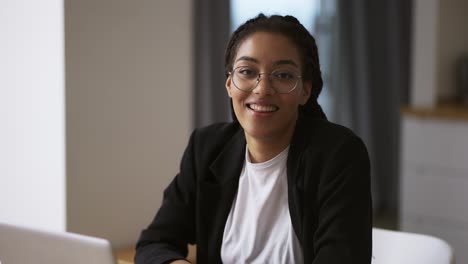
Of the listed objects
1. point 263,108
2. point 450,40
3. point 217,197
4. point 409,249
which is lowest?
point 409,249

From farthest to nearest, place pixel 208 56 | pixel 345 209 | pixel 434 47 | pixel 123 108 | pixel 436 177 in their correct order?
pixel 434 47
pixel 436 177
pixel 208 56
pixel 123 108
pixel 345 209

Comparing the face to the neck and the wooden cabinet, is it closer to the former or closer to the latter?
the neck

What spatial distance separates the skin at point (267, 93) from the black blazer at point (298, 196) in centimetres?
7

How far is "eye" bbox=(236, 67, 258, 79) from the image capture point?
1.70 m

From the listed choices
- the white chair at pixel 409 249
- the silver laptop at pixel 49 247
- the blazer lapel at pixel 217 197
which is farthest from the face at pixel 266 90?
the silver laptop at pixel 49 247

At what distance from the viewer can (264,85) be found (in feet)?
5.49

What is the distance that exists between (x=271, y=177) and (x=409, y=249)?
379 millimetres

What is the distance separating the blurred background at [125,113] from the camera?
301 cm

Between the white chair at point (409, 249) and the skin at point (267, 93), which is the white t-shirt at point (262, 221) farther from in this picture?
the white chair at point (409, 249)

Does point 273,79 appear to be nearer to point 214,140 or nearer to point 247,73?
point 247,73

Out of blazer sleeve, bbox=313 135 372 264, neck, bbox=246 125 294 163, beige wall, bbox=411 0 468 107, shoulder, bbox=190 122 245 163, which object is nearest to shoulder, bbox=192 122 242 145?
shoulder, bbox=190 122 245 163

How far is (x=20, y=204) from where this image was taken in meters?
3.22

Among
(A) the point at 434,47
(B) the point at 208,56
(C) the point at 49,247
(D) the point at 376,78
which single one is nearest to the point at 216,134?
(C) the point at 49,247

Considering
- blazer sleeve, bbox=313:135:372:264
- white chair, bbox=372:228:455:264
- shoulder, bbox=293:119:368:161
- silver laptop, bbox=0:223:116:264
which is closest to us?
silver laptop, bbox=0:223:116:264
